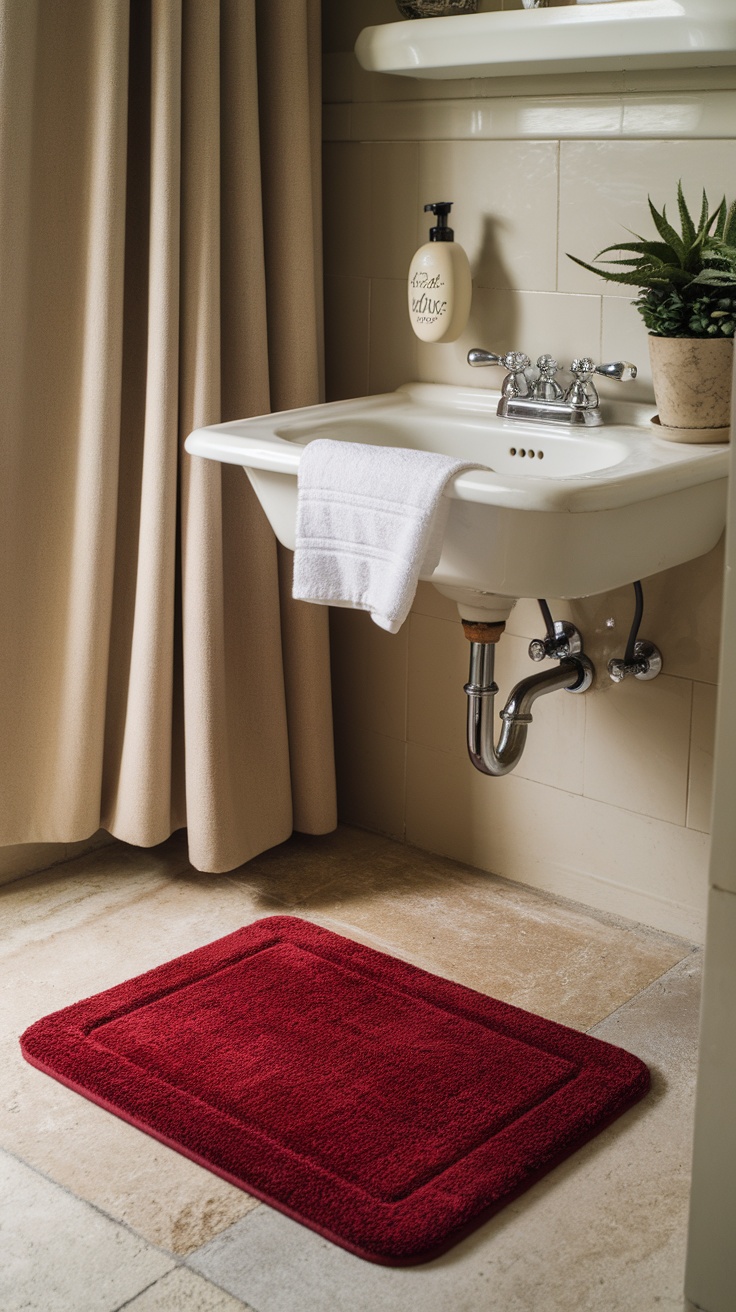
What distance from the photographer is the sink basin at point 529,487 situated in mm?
1487

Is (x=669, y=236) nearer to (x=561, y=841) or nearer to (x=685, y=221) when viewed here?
(x=685, y=221)

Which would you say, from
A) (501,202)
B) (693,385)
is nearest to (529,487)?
(693,385)

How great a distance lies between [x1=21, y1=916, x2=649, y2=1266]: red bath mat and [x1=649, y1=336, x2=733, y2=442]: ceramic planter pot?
0.80 meters

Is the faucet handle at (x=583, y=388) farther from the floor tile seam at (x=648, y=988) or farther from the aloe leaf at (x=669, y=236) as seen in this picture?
the floor tile seam at (x=648, y=988)

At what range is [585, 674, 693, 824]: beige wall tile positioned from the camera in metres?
1.95

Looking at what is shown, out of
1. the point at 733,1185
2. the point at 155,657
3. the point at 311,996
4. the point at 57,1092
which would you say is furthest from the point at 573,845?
the point at 733,1185

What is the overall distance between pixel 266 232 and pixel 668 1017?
1299 mm

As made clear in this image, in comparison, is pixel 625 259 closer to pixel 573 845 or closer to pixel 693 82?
pixel 693 82

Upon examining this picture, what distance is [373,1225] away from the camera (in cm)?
142

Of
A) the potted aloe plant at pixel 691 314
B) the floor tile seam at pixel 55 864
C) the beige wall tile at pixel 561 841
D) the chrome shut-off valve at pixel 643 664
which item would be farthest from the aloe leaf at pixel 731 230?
the floor tile seam at pixel 55 864

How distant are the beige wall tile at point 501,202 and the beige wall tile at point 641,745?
606 millimetres

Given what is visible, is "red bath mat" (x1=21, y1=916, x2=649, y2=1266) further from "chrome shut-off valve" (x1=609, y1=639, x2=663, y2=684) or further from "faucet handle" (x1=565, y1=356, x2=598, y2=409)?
"faucet handle" (x1=565, y1=356, x2=598, y2=409)

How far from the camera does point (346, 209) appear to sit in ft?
7.17

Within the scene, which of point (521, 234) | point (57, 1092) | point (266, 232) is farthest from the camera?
point (266, 232)
